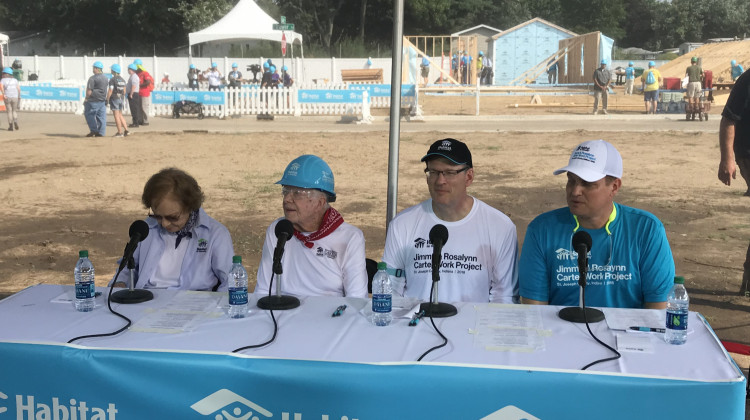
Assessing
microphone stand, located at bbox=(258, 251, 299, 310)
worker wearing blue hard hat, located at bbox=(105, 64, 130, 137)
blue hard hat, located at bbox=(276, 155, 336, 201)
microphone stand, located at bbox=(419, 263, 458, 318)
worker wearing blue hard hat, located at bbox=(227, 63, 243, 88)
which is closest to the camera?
microphone stand, located at bbox=(419, 263, 458, 318)

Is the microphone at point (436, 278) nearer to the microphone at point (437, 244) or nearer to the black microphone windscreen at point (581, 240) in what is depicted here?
the microphone at point (437, 244)

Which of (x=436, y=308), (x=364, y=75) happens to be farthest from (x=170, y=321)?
(x=364, y=75)

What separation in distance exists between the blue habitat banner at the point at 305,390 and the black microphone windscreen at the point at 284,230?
2.09ft

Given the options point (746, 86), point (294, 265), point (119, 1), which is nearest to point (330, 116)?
point (746, 86)

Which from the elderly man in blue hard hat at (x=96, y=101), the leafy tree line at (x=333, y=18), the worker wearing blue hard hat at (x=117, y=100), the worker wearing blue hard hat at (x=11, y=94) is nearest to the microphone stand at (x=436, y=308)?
the elderly man in blue hard hat at (x=96, y=101)

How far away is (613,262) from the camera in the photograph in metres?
3.86

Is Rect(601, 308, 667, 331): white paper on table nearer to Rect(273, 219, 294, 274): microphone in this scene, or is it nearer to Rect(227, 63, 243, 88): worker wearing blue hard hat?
Rect(273, 219, 294, 274): microphone

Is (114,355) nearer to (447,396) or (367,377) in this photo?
(367,377)

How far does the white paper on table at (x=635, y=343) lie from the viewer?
296 centimetres

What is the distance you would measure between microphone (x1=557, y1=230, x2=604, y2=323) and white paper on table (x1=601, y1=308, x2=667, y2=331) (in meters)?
0.06

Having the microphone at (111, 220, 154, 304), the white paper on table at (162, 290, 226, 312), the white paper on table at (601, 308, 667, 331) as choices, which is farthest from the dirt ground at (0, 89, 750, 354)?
the microphone at (111, 220, 154, 304)

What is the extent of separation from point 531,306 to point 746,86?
3.88m

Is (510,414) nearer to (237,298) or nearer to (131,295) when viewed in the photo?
(237,298)

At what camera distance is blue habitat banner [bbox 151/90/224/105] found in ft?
88.7
